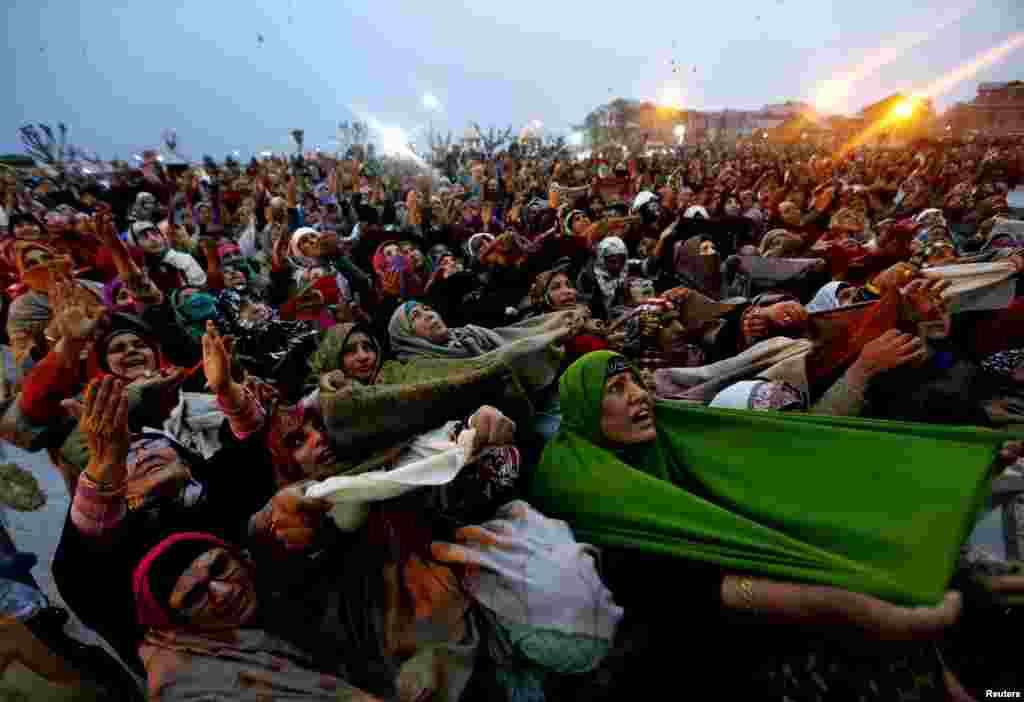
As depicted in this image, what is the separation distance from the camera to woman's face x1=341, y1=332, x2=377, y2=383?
299cm

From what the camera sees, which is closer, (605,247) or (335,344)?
(335,344)

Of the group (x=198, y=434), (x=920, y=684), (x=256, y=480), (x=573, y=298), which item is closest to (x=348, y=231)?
(x=573, y=298)

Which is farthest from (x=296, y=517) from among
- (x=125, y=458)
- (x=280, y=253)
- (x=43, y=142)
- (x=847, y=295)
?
(x=43, y=142)

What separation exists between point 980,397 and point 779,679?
7.74 feet

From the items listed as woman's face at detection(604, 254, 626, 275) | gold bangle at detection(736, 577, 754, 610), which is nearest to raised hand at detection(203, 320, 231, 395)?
gold bangle at detection(736, 577, 754, 610)

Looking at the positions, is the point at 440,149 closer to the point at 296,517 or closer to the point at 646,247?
the point at 646,247

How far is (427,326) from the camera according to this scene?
3352 millimetres

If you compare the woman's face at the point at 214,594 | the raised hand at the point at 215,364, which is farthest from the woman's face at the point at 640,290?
the woman's face at the point at 214,594

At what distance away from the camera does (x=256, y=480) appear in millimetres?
2229

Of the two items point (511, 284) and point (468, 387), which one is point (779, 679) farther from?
point (511, 284)

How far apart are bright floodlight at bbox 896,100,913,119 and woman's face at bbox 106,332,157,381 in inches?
2755

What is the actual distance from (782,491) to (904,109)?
230 ft

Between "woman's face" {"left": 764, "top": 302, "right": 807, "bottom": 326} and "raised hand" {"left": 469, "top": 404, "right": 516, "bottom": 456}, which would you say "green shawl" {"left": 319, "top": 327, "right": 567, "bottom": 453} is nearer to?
"raised hand" {"left": 469, "top": 404, "right": 516, "bottom": 456}

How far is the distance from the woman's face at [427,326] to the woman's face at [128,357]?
1657 mm
